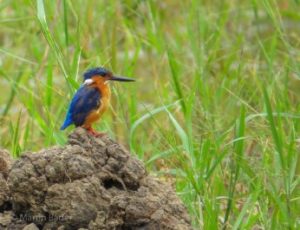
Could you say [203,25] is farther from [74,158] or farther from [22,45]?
[74,158]

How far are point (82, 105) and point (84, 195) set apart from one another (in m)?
0.82

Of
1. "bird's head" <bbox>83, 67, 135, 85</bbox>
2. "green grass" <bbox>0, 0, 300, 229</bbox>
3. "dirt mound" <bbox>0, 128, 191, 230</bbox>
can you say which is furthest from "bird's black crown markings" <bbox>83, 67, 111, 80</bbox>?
"dirt mound" <bbox>0, 128, 191, 230</bbox>

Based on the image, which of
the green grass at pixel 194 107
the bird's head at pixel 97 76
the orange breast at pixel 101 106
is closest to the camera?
the green grass at pixel 194 107

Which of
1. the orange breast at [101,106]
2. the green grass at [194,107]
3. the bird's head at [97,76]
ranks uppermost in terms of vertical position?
the bird's head at [97,76]

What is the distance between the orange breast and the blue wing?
0.06 ft

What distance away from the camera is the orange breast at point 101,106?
14.6ft

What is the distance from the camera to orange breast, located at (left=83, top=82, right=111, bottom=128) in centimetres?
444

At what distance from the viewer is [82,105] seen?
4.43 metres

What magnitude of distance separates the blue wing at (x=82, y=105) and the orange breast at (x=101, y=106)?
0.02m

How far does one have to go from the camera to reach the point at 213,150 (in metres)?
4.57

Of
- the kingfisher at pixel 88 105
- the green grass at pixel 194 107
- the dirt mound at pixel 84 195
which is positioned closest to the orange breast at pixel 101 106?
the kingfisher at pixel 88 105

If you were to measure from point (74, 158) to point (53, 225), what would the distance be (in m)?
0.27

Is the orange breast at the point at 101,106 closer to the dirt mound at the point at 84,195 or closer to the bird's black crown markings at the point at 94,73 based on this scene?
the bird's black crown markings at the point at 94,73

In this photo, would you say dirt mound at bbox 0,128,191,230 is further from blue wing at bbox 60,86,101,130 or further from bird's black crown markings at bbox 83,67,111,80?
bird's black crown markings at bbox 83,67,111,80
